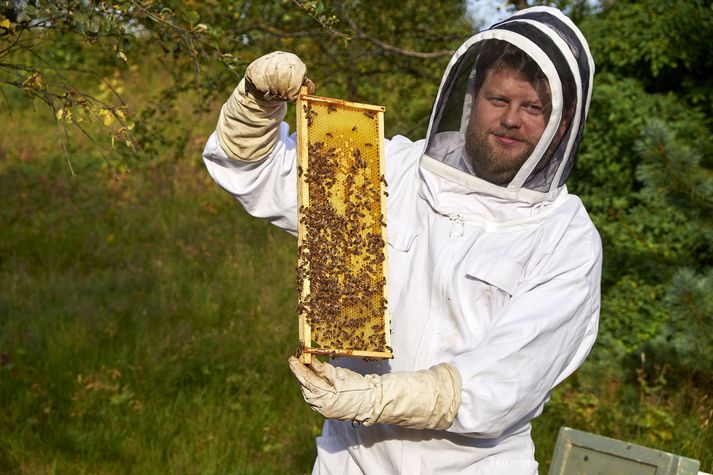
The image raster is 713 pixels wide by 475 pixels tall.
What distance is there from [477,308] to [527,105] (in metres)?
0.75

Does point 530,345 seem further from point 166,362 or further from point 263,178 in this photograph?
point 166,362

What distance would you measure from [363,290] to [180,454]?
3282 millimetres

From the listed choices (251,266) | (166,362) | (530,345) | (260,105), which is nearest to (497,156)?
(530,345)

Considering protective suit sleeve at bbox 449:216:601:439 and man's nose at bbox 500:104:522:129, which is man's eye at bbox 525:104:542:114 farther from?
protective suit sleeve at bbox 449:216:601:439

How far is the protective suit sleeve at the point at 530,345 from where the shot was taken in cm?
258

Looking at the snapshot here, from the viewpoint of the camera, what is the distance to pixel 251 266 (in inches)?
329

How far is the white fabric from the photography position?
2.63m

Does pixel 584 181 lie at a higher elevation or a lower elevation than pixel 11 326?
→ higher

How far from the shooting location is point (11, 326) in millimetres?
7230

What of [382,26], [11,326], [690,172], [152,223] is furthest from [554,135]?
[152,223]

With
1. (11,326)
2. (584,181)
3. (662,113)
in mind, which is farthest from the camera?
(584,181)

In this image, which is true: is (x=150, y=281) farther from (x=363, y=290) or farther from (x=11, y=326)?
(x=363, y=290)

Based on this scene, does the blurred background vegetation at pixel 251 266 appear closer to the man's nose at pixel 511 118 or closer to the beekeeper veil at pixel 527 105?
the beekeeper veil at pixel 527 105

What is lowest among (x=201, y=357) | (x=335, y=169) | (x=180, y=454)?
(x=180, y=454)
